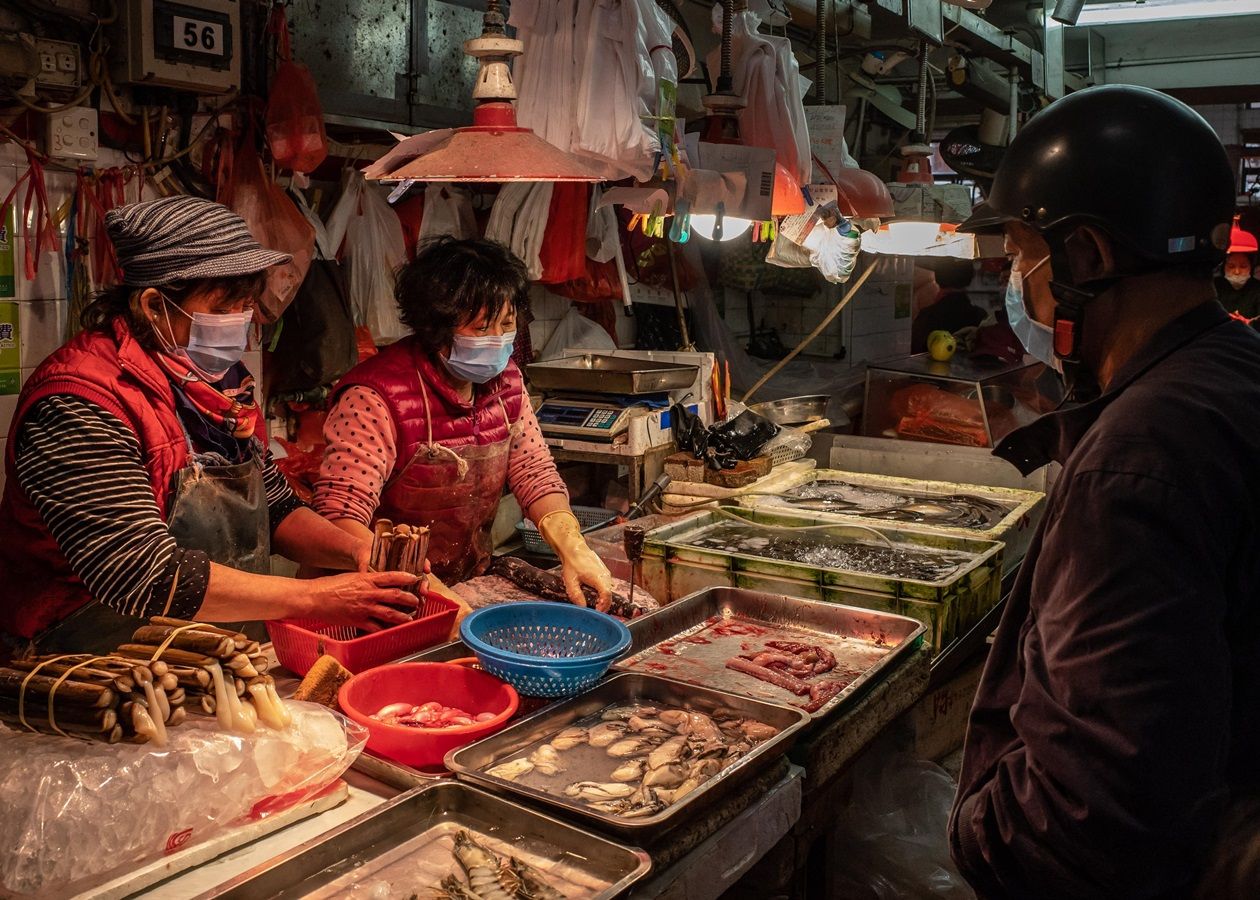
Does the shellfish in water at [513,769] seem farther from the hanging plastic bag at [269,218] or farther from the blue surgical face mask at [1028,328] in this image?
the hanging plastic bag at [269,218]

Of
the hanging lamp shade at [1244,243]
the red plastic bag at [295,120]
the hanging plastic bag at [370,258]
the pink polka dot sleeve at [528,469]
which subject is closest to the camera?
the pink polka dot sleeve at [528,469]

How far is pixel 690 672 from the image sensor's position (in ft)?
10.2

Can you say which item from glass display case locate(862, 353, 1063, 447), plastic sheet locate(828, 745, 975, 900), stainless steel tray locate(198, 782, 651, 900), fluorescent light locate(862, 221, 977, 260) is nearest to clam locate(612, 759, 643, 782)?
stainless steel tray locate(198, 782, 651, 900)

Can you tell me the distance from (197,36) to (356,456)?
192 centimetres

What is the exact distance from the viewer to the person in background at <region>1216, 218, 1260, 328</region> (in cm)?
829

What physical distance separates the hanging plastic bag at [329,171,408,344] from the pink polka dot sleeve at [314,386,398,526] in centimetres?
186

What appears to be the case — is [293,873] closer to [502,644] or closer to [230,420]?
[502,644]

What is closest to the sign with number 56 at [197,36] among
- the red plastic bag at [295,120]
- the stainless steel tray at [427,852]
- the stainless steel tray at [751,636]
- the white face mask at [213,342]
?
the red plastic bag at [295,120]

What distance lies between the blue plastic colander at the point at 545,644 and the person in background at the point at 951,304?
27.5 feet

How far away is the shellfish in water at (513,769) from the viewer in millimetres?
2311

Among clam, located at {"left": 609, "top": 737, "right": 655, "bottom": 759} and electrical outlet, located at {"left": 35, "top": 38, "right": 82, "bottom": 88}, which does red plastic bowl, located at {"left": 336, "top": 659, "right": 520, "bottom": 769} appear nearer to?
clam, located at {"left": 609, "top": 737, "right": 655, "bottom": 759}

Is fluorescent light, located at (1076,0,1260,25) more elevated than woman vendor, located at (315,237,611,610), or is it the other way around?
fluorescent light, located at (1076,0,1260,25)

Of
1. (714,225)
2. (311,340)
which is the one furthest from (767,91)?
(311,340)

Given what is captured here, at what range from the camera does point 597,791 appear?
230 cm
